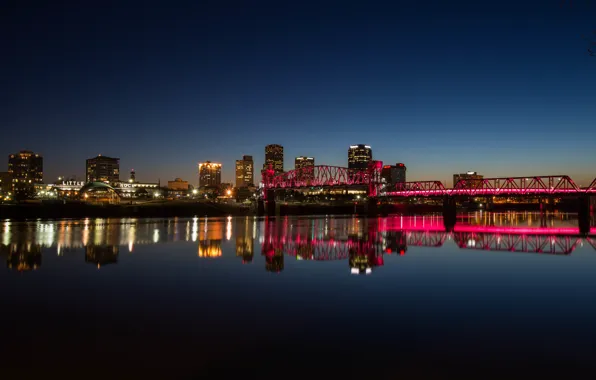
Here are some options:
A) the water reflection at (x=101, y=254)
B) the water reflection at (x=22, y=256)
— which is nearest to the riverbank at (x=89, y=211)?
the water reflection at (x=22, y=256)

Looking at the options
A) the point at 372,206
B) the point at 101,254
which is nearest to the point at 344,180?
the point at 372,206

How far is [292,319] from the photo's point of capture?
1193 centimetres

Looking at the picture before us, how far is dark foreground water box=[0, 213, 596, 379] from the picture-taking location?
8484 mm

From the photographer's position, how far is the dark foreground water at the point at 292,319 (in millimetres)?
8484

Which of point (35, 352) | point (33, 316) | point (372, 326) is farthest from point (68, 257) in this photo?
point (372, 326)

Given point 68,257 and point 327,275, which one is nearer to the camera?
point 327,275

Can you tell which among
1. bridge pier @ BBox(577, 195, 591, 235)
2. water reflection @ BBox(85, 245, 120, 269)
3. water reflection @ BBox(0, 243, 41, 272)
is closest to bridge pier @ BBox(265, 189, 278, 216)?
bridge pier @ BBox(577, 195, 591, 235)

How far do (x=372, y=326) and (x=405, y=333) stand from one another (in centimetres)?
94

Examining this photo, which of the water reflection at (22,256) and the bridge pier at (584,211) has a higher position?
the bridge pier at (584,211)

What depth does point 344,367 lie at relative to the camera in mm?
8430

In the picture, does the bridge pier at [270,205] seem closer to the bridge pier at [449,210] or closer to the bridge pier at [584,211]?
the bridge pier at [449,210]

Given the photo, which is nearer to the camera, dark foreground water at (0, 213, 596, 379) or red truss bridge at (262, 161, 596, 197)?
dark foreground water at (0, 213, 596, 379)

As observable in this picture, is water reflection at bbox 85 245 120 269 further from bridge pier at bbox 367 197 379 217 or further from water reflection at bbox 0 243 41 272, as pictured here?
bridge pier at bbox 367 197 379 217

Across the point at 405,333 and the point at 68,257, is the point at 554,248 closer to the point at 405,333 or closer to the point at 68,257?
the point at 405,333
